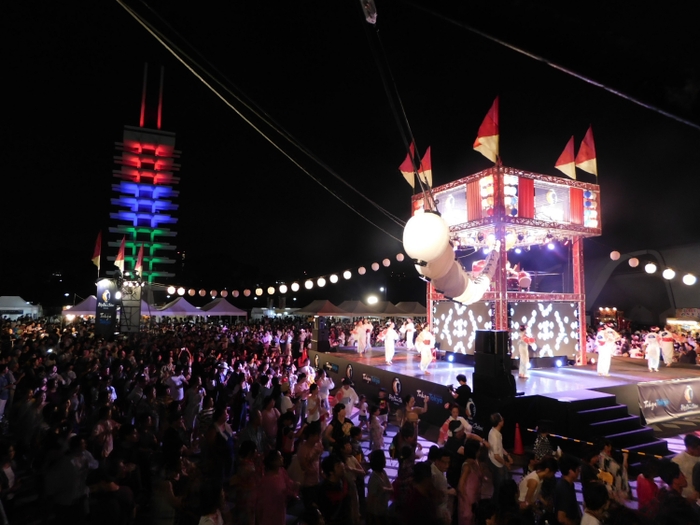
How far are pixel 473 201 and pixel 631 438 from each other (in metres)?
7.72

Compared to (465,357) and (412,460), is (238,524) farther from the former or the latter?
(465,357)

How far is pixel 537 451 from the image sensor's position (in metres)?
5.36

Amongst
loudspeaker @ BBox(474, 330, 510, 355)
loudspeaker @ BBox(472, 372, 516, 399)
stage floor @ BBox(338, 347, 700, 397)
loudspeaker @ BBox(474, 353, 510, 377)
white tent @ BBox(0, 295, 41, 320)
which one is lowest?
stage floor @ BBox(338, 347, 700, 397)

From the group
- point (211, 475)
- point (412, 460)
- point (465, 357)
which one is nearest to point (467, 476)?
point (412, 460)

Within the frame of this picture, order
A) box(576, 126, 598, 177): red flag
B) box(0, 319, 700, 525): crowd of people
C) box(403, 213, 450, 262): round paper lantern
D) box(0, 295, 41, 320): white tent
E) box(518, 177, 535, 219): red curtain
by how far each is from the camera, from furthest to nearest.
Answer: box(0, 295, 41, 320): white tent, box(576, 126, 598, 177): red flag, box(518, 177, 535, 219): red curtain, box(403, 213, 450, 262): round paper lantern, box(0, 319, 700, 525): crowd of people

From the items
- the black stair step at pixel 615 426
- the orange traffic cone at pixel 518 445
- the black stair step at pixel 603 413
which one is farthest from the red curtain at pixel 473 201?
the orange traffic cone at pixel 518 445

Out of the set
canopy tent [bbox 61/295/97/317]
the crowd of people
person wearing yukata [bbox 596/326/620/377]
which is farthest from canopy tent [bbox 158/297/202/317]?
person wearing yukata [bbox 596/326/620/377]

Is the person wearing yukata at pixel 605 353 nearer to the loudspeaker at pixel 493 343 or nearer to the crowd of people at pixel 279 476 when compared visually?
the loudspeaker at pixel 493 343

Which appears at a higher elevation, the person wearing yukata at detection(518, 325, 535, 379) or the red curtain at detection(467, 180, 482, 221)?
the red curtain at detection(467, 180, 482, 221)

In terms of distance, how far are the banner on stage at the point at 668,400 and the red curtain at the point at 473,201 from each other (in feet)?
20.5

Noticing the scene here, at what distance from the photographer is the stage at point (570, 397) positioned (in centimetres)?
823

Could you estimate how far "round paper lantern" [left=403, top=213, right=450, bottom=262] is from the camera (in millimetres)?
3848

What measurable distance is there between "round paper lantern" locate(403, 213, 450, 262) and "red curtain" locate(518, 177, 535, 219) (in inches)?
392

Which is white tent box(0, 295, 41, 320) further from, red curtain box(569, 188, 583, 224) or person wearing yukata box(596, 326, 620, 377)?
person wearing yukata box(596, 326, 620, 377)
